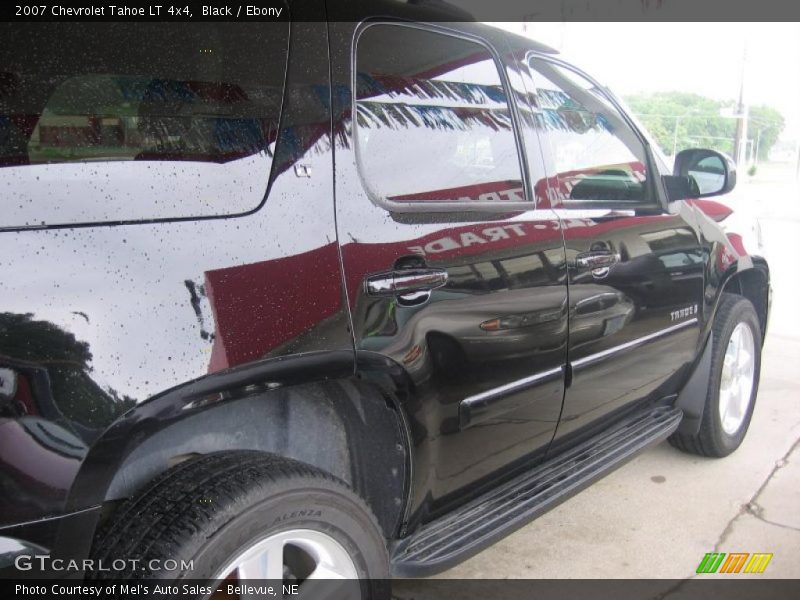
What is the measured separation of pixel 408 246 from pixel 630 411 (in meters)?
1.57

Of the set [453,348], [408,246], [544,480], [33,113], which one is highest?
[33,113]

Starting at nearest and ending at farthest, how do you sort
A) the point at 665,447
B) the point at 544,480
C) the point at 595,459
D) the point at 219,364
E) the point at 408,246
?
the point at 219,364
the point at 408,246
the point at 544,480
the point at 595,459
the point at 665,447

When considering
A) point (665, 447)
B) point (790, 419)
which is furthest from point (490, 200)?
point (790, 419)

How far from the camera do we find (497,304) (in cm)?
219

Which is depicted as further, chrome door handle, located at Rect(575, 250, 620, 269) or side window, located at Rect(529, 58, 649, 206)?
side window, located at Rect(529, 58, 649, 206)

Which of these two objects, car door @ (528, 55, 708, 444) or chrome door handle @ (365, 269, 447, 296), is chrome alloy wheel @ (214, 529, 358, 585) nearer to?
chrome door handle @ (365, 269, 447, 296)

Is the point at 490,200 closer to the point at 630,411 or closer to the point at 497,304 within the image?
the point at 497,304

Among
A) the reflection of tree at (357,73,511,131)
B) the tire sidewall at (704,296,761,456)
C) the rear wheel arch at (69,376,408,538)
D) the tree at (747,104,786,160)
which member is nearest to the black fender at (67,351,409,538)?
the rear wheel arch at (69,376,408,538)

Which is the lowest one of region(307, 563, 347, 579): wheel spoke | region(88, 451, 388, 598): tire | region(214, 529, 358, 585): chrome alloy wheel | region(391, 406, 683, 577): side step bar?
region(391, 406, 683, 577): side step bar

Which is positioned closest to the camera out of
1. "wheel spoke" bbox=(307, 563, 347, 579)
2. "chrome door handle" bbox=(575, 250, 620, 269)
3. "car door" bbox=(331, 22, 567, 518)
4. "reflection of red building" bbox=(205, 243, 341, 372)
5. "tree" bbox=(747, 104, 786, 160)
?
"reflection of red building" bbox=(205, 243, 341, 372)

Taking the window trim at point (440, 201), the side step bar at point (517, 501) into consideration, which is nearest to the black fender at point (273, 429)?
the side step bar at point (517, 501)

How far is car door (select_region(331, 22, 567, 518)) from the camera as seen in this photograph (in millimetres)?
1891

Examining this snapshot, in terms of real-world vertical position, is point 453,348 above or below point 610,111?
below

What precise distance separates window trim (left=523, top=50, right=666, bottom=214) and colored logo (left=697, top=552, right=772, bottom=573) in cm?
134
